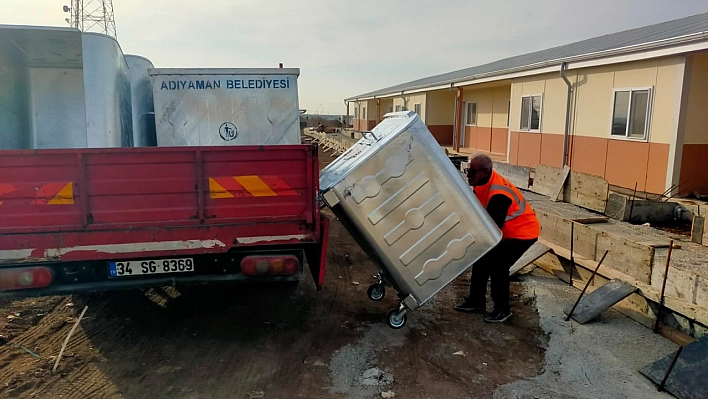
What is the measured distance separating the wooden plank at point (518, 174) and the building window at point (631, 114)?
1889mm

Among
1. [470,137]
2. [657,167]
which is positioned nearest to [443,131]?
[470,137]

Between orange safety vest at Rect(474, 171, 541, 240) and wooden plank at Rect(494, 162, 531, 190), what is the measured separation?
6.03 metres

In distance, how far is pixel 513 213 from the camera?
4.94 meters

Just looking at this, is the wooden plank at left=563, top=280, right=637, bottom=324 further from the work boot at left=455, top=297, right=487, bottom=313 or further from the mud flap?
the mud flap

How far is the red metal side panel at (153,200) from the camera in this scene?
12.4 feet

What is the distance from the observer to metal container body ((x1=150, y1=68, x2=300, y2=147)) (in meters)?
5.28

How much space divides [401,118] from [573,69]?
8519 mm

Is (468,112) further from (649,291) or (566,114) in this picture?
(649,291)

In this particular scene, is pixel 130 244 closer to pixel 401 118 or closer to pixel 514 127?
pixel 401 118

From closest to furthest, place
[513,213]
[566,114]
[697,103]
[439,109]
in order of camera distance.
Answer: [513,213]
[697,103]
[566,114]
[439,109]

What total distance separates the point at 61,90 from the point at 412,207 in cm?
493

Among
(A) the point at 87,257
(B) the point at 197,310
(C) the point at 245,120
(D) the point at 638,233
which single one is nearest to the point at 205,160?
(A) the point at 87,257

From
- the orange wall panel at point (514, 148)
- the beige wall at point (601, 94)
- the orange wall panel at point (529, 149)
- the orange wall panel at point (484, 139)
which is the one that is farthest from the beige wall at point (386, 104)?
the orange wall panel at point (529, 149)

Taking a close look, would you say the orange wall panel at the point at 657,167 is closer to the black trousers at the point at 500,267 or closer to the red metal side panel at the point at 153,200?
the black trousers at the point at 500,267
